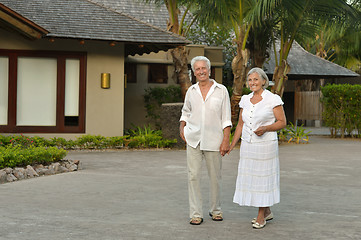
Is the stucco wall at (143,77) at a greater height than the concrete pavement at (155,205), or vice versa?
the stucco wall at (143,77)

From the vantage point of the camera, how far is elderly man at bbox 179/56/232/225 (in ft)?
21.0

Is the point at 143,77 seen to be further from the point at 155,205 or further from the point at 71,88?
the point at 155,205

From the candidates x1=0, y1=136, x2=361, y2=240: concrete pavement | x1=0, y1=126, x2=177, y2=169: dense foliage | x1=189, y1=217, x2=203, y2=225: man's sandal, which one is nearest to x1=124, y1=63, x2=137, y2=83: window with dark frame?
x1=0, y1=126, x2=177, y2=169: dense foliage

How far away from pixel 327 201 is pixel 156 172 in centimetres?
390

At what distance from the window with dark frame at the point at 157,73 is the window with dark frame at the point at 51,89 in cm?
622

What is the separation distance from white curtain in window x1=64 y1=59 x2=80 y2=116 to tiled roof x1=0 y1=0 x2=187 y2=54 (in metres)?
1.17

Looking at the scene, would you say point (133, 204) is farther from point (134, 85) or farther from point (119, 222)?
point (134, 85)

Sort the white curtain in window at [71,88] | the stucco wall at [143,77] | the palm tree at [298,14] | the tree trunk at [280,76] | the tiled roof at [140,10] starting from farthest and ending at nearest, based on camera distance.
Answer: the tiled roof at [140,10], the stucco wall at [143,77], the tree trunk at [280,76], the palm tree at [298,14], the white curtain in window at [71,88]

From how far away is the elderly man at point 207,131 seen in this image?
640cm

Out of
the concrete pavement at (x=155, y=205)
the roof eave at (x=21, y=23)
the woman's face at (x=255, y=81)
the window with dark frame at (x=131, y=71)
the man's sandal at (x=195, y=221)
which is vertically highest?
the roof eave at (x=21, y=23)

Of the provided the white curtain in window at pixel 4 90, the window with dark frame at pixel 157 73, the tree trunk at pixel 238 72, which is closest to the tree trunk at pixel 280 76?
the tree trunk at pixel 238 72

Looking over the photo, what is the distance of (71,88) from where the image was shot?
16500mm

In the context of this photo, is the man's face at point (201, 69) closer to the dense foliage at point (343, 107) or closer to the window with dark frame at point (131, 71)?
the dense foliage at point (343, 107)

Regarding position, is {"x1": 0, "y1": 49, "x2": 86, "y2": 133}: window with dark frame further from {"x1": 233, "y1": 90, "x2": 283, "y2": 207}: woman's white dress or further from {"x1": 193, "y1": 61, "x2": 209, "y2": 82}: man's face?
{"x1": 233, "y1": 90, "x2": 283, "y2": 207}: woman's white dress
